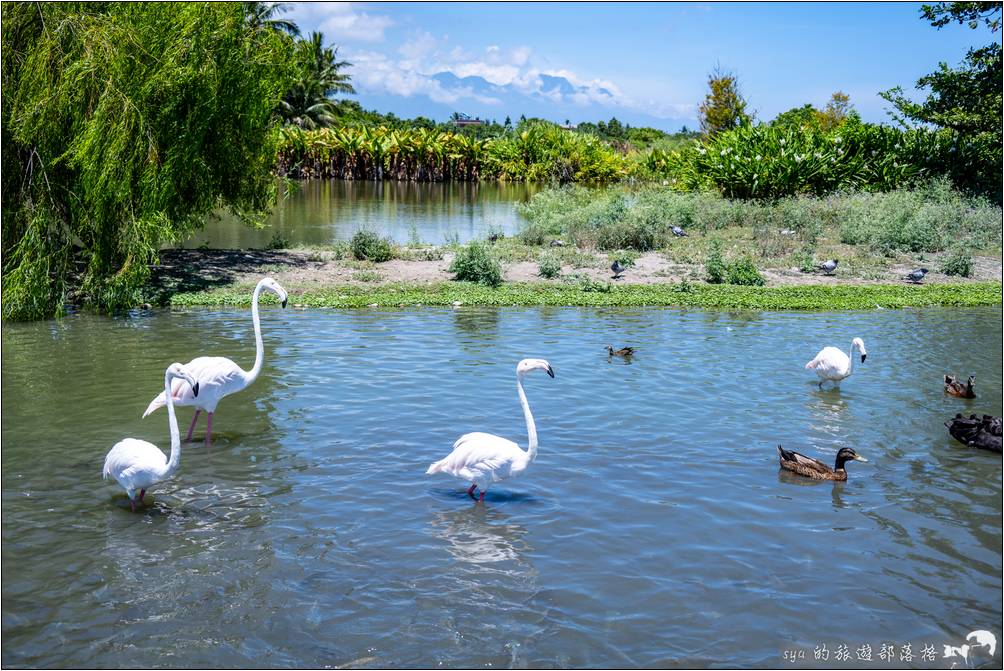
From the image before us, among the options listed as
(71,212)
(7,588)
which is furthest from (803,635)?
(71,212)

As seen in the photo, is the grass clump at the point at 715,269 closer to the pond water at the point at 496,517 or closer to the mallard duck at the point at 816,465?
the pond water at the point at 496,517

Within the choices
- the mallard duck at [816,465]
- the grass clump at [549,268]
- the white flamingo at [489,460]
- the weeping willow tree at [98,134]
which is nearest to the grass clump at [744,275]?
the grass clump at [549,268]

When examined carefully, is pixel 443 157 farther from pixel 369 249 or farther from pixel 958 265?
pixel 958 265

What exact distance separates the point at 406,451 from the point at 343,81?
93452 millimetres

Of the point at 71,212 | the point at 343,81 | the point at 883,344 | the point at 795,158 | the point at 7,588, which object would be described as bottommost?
the point at 7,588

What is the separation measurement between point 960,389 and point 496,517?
8096 mm

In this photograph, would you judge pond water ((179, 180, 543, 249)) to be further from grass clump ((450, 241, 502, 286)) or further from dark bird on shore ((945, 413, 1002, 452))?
dark bird on shore ((945, 413, 1002, 452))

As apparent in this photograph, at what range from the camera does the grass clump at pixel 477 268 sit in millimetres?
23422

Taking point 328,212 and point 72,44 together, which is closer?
point 72,44

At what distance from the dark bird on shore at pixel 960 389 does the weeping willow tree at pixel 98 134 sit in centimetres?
1496

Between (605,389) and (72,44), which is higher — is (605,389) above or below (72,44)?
below

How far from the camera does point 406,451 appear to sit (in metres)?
11.8

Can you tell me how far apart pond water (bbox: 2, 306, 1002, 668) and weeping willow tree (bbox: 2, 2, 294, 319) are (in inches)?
109

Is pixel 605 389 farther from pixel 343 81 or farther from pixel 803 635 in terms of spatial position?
pixel 343 81
